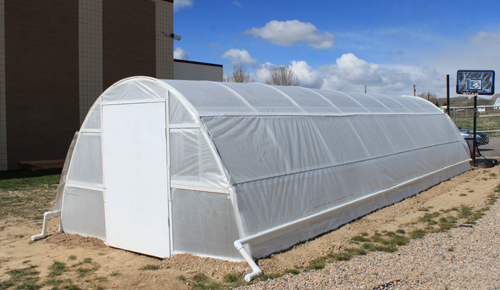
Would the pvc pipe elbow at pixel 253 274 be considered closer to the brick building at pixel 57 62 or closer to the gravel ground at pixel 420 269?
the gravel ground at pixel 420 269

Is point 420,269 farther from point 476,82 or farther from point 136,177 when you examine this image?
point 476,82

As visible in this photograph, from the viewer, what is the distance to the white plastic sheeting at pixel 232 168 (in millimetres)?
5902

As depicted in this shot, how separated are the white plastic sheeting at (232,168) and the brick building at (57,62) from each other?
10066mm

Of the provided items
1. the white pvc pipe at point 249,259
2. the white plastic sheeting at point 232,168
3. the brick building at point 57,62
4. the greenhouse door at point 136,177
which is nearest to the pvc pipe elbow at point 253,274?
the white pvc pipe at point 249,259

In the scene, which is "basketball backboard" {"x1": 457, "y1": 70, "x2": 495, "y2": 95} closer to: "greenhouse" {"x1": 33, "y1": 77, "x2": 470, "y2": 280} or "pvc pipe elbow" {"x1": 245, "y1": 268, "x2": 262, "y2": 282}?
"greenhouse" {"x1": 33, "y1": 77, "x2": 470, "y2": 280}

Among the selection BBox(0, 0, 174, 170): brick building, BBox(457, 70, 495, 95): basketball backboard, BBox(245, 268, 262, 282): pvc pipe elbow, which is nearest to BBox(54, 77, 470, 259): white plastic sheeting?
BBox(245, 268, 262, 282): pvc pipe elbow

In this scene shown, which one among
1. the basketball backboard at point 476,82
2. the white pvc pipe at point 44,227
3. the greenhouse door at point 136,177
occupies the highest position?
the basketball backboard at point 476,82

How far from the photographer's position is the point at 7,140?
15859mm

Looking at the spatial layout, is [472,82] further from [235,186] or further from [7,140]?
[7,140]

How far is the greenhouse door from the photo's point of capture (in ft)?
20.9

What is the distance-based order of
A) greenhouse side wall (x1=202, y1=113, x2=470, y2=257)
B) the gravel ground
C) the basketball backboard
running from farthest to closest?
the basketball backboard < greenhouse side wall (x1=202, y1=113, x2=470, y2=257) < the gravel ground

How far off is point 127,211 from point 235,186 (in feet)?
7.25

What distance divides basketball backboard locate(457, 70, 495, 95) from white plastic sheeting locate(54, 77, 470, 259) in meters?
9.52

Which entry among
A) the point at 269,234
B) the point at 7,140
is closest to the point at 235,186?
the point at 269,234
